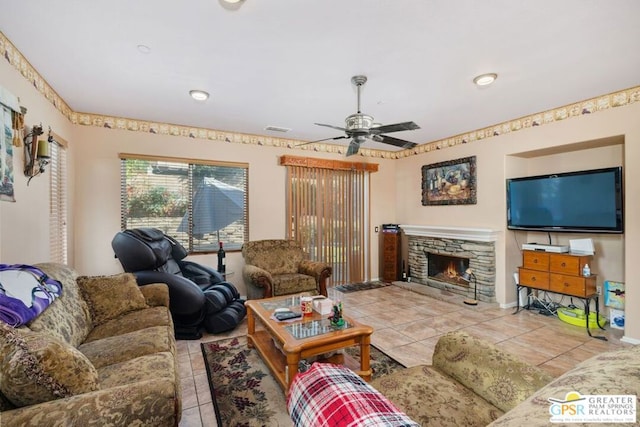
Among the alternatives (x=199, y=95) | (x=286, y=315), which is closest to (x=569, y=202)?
(x=286, y=315)

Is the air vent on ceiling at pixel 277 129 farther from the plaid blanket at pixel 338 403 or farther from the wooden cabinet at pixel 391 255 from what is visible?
the plaid blanket at pixel 338 403

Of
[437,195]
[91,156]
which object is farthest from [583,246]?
[91,156]

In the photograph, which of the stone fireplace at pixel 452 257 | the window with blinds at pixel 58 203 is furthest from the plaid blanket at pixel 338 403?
the stone fireplace at pixel 452 257

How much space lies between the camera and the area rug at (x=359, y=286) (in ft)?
16.5

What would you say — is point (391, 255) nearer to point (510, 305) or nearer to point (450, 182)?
point (450, 182)

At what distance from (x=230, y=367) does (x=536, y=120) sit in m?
4.45

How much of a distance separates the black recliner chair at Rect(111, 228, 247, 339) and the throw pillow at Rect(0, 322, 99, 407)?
177 centimetres

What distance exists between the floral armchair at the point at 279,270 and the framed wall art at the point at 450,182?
7.88 feet

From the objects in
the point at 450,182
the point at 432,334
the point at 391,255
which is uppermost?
the point at 450,182

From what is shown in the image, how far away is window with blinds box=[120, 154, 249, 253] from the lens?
3.97 metres

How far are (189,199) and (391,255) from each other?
361 centimetres

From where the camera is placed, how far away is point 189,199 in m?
4.29

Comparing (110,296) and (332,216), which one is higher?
(332,216)

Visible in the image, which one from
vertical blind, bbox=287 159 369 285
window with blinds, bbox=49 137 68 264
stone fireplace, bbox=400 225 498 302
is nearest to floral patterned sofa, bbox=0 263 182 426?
window with blinds, bbox=49 137 68 264
